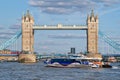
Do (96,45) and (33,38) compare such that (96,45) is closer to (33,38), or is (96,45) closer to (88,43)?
(88,43)

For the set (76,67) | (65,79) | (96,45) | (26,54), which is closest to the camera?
(65,79)

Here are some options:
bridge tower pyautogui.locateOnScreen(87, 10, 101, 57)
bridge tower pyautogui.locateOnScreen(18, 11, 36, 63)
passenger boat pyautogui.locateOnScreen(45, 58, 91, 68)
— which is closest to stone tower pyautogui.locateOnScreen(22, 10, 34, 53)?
bridge tower pyautogui.locateOnScreen(18, 11, 36, 63)

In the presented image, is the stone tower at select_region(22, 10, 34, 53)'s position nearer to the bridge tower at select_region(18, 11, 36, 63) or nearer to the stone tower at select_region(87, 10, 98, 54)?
the bridge tower at select_region(18, 11, 36, 63)

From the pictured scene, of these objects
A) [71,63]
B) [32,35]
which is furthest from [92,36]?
[71,63]

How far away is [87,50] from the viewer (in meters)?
197

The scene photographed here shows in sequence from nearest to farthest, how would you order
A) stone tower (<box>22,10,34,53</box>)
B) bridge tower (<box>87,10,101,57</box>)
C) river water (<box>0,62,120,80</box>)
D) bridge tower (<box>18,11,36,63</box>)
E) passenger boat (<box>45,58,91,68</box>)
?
river water (<box>0,62,120,80</box>)
passenger boat (<box>45,58,91,68</box>)
bridge tower (<box>18,11,36,63</box>)
stone tower (<box>22,10,34,53</box>)
bridge tower (<box>87,10,101,57</box>)

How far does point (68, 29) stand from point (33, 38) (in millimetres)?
19169

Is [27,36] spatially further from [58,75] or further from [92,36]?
[58,75]

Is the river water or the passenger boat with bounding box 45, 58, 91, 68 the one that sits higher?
the passenger boat with bounding box 45, 58, 91, 68

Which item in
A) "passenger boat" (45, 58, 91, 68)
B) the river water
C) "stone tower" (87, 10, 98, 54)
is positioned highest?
"stone tower" (87, 10, 98, 54)

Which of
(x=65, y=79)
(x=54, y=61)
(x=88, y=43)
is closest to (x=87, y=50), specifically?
(x=88, y=43)

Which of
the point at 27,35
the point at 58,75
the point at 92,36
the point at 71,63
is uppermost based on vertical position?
the point at 27,35

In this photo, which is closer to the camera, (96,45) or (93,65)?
(93,65)

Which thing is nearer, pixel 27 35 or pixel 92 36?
pixel 27 35
